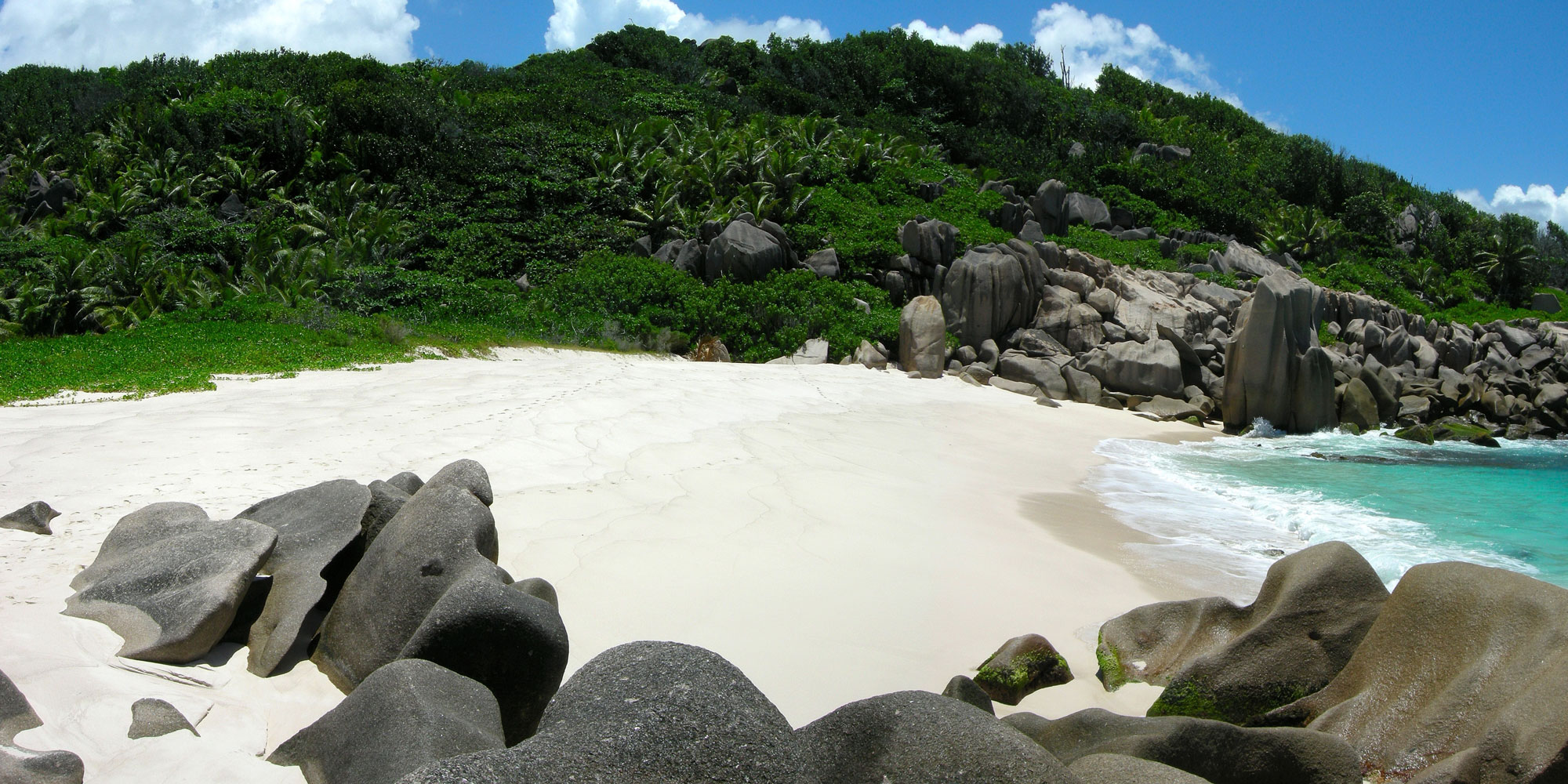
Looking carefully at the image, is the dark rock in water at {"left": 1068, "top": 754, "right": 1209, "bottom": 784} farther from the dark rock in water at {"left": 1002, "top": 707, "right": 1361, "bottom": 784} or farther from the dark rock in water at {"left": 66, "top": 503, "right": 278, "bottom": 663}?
the dark rock in water at {"left": 66, "top": 503, "right": 278, "bottom": 663}

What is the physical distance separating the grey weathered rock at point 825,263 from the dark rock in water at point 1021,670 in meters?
18.0

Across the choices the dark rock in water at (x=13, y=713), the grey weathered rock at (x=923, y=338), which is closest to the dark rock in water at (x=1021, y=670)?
the dark rock in water at (x=13, y=713)

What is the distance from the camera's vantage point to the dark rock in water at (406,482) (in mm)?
5293

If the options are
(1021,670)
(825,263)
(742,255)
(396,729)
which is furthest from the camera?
(825,263)

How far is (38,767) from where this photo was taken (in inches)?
95.3

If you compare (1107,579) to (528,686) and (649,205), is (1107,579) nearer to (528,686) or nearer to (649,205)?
(528,686)

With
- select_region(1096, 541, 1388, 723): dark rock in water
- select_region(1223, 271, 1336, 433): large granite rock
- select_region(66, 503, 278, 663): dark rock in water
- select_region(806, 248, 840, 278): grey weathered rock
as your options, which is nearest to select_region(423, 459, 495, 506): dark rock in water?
select_region(66, 503, 278, 663): dark rock in water

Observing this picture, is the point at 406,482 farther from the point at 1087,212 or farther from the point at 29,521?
the point at 1087,212

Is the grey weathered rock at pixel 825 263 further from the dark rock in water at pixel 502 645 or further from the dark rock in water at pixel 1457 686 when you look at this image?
the dark rock in water at pixel 502 645

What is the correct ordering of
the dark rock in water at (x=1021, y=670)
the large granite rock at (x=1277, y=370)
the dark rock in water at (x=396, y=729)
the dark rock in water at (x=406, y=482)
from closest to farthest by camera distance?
the dark rock in water at (x=396, y=729) → the dark rock in water at (x=1021, y=670) → the dark rock in water at (x=406, y=482) → the large granite rock at (x=1277, y=370)

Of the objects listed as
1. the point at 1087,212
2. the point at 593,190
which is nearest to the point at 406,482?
the point at 593,190

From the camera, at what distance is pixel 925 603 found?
515 centimetres

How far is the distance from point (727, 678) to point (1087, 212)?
3289 cm

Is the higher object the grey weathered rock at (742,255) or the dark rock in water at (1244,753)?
the grey weathered rock at (742,255)
